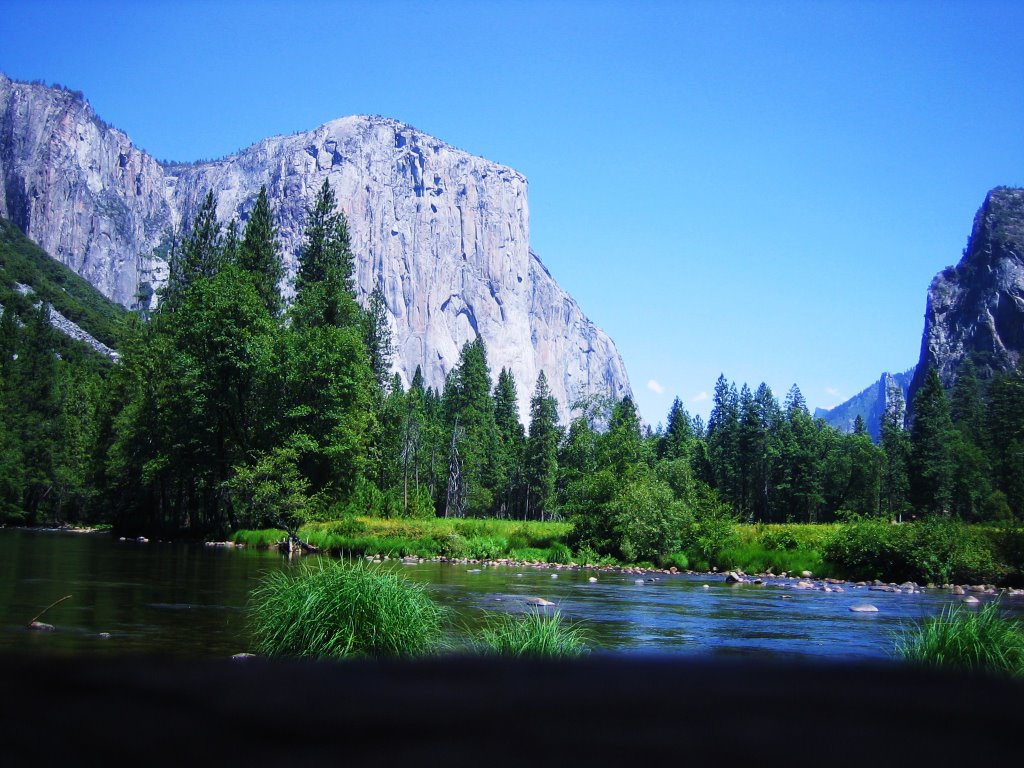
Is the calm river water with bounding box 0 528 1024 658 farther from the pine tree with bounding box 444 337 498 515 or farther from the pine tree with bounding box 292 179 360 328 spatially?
the pine tree with bounding box 444 337 498 515

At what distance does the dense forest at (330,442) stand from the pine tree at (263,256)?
158 mm

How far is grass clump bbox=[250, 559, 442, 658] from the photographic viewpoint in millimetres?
9375

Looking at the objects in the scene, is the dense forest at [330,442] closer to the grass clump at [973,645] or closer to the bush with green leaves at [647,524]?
the bush with green leaves at [647,524]

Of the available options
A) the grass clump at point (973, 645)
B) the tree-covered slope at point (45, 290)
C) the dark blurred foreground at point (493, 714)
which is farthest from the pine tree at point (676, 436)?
the dark blurred foreground at point (493, 714)

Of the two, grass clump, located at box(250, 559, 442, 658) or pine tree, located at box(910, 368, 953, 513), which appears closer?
grass clump, located at box(250, 559, 442, 658)

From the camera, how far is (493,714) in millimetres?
2049

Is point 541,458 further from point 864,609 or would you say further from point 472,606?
point 472,606

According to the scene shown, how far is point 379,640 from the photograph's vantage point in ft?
30.7

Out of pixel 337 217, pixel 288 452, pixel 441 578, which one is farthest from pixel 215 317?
pixel 441 578

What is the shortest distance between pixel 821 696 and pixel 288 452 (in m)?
41.2

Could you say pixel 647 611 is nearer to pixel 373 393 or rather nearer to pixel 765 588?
pixel 765 588

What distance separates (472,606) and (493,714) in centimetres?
1605

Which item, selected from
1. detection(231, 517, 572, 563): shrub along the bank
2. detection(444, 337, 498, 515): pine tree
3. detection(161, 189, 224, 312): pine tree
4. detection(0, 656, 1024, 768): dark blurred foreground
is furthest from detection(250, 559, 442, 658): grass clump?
detection(444, 337, 498, 515): pine tree

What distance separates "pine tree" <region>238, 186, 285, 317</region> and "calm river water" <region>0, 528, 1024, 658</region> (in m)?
28.7
